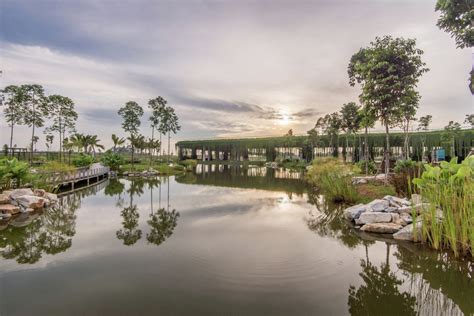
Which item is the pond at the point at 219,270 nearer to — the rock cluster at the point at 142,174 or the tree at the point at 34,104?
the rock cluster at the point at 142,174

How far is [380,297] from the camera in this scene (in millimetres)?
3420

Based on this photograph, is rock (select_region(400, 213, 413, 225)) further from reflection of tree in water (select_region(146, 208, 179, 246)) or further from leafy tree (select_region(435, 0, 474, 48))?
reflection of tree in water (select_region(146, 208, 179, 246))

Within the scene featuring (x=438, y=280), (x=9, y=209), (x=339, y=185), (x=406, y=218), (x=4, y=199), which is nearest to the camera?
(x=438, y=280)

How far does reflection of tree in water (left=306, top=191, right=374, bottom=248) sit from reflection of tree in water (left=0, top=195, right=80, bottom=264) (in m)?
6.07

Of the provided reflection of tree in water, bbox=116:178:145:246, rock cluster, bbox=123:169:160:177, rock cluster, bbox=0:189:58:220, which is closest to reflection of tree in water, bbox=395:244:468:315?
reflection of tree in water, bbox=116:178:145:246

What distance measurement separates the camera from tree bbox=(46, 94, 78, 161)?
25438 millimetres

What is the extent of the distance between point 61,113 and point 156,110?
9778 mm

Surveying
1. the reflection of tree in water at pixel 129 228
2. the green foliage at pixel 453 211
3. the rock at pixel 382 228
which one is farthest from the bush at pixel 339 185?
the reflection of tree in water at pixel 129 228

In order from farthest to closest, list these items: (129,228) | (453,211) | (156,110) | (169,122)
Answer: (169,122) < (156,110) < (129,228) < (453,211)

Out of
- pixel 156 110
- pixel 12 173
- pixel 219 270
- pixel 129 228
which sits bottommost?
pixel 129 228

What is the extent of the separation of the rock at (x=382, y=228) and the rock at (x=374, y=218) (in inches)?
9.1

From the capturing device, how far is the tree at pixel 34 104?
2264 cm

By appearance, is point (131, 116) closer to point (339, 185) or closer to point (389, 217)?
point (339, 185)

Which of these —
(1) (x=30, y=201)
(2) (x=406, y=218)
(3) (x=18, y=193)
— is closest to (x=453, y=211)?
(2) (x=406, y=218)
